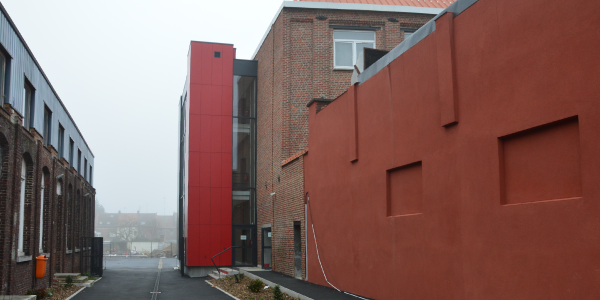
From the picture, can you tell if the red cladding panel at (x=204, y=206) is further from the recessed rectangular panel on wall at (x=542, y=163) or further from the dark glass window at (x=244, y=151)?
the recessed rectangular panel on wall at (x=542, y=163)

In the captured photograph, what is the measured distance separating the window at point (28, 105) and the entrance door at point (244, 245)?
11.6 metres

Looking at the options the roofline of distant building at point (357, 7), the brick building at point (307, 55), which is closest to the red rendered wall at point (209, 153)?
the brick building at point (307, 55)

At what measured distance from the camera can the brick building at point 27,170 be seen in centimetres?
1238

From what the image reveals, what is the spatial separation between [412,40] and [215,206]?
53.6ft

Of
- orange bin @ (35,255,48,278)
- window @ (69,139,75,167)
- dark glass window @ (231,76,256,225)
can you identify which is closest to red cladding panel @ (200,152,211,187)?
dark glass window @ (231,76,256,225)

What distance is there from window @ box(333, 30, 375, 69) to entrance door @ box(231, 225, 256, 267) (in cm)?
872

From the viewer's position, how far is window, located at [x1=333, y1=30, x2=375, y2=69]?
2259cm

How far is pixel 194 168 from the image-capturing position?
25.4m

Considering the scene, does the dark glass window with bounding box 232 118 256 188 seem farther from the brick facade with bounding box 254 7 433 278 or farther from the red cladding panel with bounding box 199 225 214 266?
the red cladding panel with bounding box 199 225 214 266

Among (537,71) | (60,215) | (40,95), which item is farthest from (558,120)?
(60,215)

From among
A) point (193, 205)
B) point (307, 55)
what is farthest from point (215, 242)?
point (307, 55)

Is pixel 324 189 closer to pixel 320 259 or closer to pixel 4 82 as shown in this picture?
pixel 320 259

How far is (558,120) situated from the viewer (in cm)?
692

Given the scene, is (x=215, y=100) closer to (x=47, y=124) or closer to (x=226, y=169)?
(x=226, y=169)
